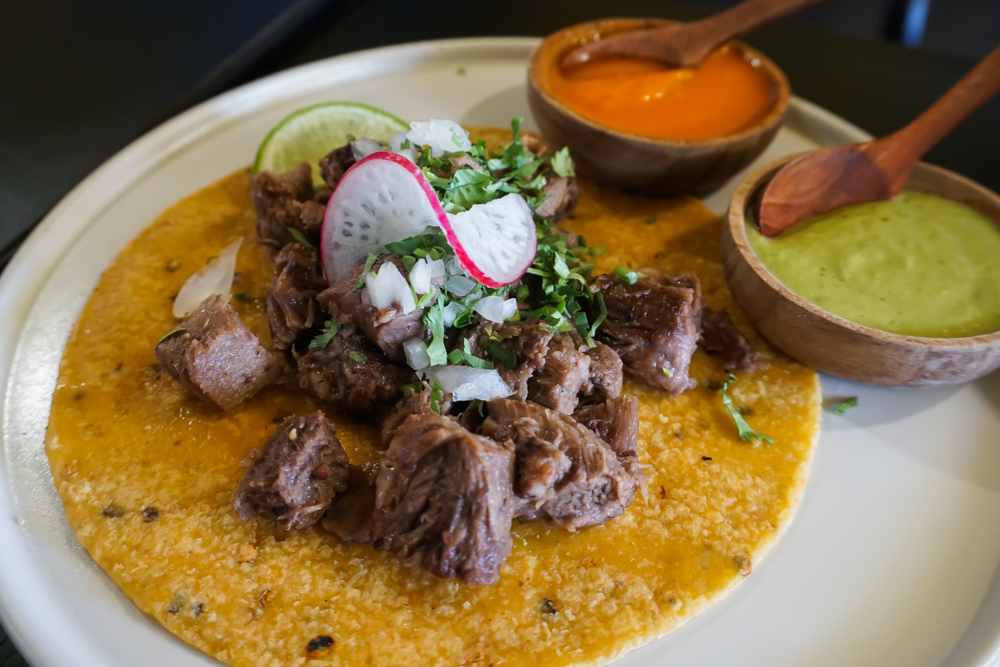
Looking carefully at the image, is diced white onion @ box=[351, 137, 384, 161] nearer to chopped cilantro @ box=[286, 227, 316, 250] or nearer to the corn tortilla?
chopped cilantro @ box=[286, 227, 316, 250]

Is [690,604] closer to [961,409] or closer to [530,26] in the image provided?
[961,409]

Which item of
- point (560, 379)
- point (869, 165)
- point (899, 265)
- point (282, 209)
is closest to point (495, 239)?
point (560, 379)

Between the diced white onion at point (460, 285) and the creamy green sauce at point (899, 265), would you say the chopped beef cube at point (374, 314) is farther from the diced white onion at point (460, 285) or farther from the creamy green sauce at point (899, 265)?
the creamy green sauce at point (899, 265)

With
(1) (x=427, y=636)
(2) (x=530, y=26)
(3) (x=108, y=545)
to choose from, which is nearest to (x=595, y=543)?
(1) (x=427, y=636)

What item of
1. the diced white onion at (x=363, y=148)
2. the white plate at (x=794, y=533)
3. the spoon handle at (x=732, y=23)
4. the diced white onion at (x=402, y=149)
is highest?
the spoon handle at (x=732, y=23)

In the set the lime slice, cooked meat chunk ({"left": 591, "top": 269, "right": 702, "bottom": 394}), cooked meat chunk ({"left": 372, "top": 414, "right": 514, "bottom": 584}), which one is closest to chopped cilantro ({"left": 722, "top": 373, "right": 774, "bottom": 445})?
cooked meat chunk ({"left": 591, "top": 269, "right": 702, "bottom": 394})

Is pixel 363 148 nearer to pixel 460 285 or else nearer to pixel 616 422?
pixel 460 285

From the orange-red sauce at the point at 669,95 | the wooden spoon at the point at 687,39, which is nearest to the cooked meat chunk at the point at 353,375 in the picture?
the orange-red sauce at the point at 669,95
